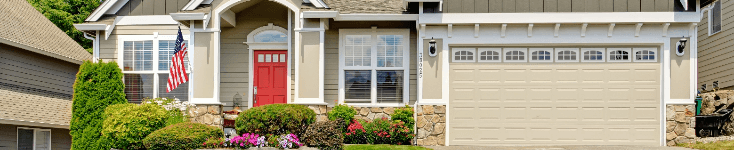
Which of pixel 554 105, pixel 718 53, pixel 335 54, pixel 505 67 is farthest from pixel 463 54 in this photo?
pixel 718 53

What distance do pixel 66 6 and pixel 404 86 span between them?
16.2 metres

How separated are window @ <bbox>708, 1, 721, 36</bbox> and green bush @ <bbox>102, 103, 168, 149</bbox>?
13.0 meters

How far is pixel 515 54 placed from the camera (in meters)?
13.6

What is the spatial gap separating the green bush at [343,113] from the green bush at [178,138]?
260cm

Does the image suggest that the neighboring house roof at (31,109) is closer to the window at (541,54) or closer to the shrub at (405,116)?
the shrub at (405,116)

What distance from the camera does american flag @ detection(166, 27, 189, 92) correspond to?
13781 mm

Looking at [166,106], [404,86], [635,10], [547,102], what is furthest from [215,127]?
[635,10]

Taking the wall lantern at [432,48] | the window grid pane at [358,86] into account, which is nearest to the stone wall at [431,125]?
the wall lantern at [432,48]

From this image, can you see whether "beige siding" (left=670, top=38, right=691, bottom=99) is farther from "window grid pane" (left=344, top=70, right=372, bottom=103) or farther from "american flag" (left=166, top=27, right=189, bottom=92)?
"american flag" (left=166, top=27, right=189, bottom=92)

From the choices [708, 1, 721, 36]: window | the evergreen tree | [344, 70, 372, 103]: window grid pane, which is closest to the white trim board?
[344, 70, 372, 103]: window grid pane

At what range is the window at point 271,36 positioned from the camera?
1472 cm

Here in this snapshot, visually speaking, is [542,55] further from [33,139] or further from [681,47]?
[33,139]

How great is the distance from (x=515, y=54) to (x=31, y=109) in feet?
34.6

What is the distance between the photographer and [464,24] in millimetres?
13289
